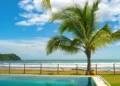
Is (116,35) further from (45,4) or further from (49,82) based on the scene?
(45,4)

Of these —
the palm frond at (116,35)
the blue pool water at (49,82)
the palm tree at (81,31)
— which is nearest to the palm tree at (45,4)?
the blue pool water at (49,82)

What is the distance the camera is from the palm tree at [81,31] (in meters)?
18.8

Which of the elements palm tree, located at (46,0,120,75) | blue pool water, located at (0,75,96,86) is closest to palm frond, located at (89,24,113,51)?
palm tree, located at (46,0,120,75)

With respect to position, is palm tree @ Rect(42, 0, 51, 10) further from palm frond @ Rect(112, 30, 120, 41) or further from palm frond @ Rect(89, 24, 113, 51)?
palm frond @ Rect(112, 30, 120, 41)

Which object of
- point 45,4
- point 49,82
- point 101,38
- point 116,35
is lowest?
point 49,82

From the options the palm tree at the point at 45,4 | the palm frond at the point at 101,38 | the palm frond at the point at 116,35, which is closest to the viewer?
the palm tree at the point at 45,4

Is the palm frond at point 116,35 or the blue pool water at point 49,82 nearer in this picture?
the blue pool water at point 49,82

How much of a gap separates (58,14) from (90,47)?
3.11m

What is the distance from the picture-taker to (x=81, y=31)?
18938mm

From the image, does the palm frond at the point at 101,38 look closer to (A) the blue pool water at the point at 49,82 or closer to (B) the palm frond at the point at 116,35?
(B) the palm frond at the point at 116,35

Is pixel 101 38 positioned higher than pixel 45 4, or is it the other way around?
pixel 45 4

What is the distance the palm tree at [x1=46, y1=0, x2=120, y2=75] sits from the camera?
1884cm

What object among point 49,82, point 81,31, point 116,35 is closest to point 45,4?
point 49,82

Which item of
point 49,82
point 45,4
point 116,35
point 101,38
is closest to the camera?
point 45,4
